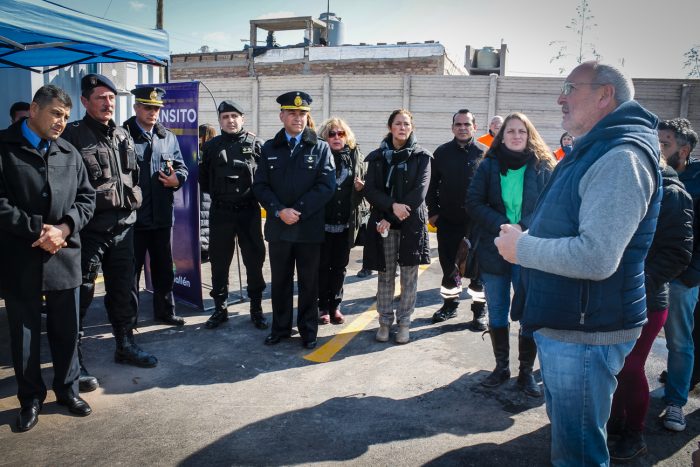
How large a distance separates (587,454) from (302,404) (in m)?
2.09

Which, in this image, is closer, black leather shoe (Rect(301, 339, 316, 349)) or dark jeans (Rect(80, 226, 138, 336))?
dark jeans (Rect(80, 226, 138, 336))

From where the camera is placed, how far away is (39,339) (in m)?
3.37

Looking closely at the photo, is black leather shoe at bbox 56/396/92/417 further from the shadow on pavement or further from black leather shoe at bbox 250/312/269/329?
black leather shoe at bbox 250/312/269/329

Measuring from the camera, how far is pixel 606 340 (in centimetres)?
204

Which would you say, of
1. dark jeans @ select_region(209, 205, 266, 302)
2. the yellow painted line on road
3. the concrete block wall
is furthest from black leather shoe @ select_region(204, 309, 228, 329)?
the concrete block wall

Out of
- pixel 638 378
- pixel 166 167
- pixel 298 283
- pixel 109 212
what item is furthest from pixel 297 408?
pixel 166 167

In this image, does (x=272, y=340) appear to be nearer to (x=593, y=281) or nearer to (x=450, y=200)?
(x=450, y=200)

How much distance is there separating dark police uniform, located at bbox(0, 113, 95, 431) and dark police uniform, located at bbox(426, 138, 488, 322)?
3.47 metres

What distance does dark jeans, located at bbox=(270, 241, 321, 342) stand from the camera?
186 inches

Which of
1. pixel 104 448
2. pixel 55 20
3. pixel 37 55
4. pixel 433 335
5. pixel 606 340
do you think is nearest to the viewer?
pixel 606 340

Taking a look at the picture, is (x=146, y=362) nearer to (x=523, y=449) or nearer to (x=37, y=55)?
(x=523, y=449)

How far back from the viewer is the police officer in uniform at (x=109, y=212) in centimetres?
389

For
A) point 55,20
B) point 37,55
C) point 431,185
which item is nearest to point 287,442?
point 431,185

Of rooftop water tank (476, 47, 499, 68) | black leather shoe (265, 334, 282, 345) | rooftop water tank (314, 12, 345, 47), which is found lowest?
black leather shoe (265, 334, 282, 345)
